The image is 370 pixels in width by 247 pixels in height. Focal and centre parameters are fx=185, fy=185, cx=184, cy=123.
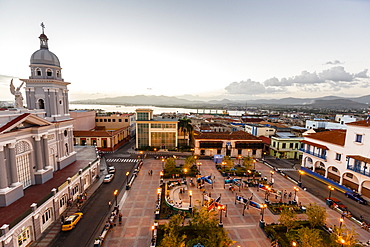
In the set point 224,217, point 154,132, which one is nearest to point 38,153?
point 224,217

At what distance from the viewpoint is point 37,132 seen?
24312 millimetres

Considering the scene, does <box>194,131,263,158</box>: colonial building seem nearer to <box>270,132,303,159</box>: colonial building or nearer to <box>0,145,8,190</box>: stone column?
<box>270,132,303,159</box>: colonial building

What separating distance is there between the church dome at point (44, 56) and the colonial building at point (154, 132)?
27.1 metres

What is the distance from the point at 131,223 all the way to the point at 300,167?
131ft

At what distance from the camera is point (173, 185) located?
3222 cm

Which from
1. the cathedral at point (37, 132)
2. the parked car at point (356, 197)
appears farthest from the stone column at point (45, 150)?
the parked car at point (356, 197)

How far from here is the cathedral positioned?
20391 millimetres

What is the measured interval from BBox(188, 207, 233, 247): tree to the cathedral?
2025 centimetres

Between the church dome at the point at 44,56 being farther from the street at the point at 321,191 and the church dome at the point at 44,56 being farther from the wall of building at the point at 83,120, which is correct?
the street at the point at 321,191

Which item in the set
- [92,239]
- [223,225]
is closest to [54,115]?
[92,239]

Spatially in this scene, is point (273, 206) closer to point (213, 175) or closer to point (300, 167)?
point (213, 175)

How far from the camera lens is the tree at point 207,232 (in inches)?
640

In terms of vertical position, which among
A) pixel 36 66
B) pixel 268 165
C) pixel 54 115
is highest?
pixel 36 66

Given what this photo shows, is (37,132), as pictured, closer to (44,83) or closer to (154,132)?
(44,83)
